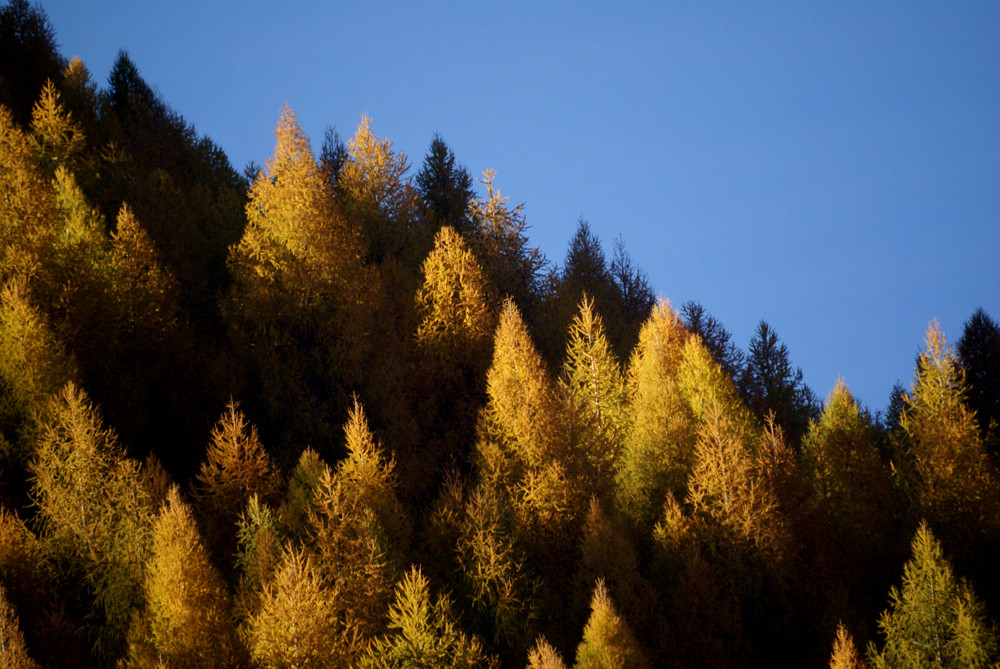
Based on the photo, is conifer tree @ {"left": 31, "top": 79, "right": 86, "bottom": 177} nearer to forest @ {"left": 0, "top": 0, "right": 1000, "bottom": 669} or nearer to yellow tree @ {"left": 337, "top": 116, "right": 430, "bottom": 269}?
forest @ {"left": 0, "top": 0, "right": 1000, "bottom": 669}

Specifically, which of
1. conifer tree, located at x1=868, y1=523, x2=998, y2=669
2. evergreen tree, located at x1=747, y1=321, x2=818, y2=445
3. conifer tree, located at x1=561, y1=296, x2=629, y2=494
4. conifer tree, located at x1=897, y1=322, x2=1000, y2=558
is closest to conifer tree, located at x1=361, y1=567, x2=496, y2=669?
conifer tree, located at x1=561, y1=296, x2=629, y2=494

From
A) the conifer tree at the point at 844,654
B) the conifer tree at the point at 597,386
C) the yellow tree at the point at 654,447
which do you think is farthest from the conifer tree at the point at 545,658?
the yellow tree at the point at 654,447

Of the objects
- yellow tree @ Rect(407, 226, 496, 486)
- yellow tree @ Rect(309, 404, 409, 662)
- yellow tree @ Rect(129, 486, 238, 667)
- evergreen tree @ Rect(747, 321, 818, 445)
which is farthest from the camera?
evergreen tree @ Rect(747, 321, 818, 445)

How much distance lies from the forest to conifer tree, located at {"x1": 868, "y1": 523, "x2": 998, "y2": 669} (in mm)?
79

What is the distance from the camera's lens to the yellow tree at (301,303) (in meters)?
35.0

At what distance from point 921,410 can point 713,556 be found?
10.5 m

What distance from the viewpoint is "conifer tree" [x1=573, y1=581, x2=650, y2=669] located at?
2373 centimetres

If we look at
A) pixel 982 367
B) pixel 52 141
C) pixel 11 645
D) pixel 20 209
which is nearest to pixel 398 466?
pixel 11 645

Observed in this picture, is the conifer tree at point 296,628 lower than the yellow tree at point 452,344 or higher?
lower

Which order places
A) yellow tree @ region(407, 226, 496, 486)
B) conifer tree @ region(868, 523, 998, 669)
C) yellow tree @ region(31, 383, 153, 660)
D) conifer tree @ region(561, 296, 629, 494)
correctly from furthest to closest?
1. yellow tree @ region(407, 226, 496, 486)
2. conifer tree @ region(561, 296, 629, 494)
3. conifer tree @ region(868, 523, 998, 669)
4. yellow tree @ region(31, 383, 153, 660)

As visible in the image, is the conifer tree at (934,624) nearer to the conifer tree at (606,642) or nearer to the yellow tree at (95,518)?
the conifer tree at (606,642)

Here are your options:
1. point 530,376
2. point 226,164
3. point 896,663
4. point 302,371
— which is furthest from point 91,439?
point 226,164

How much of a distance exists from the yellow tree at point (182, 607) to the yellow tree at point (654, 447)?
42.6 feet

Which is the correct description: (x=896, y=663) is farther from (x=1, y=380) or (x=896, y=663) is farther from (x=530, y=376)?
(x=1, y=380)
